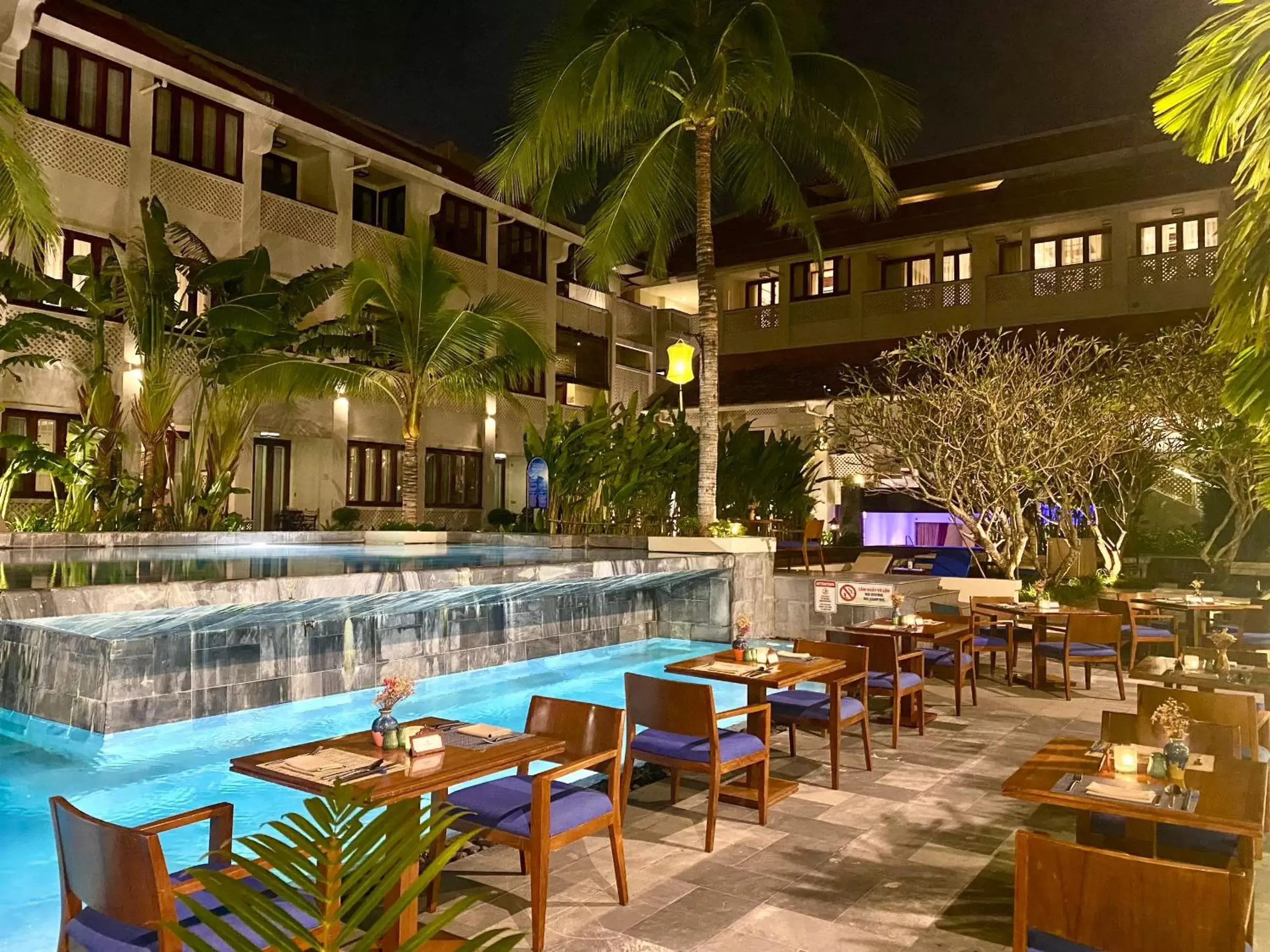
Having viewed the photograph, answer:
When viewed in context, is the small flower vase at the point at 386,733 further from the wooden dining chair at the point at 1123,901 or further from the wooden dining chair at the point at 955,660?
the wooden dining chair at the point at 955,660

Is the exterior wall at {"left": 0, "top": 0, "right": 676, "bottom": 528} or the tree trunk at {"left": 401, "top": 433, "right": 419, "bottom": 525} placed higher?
the exterior wall at {"left": 0, "top": 0, "right": 676, "bottom": 528}

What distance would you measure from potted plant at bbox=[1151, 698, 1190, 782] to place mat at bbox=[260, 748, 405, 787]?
2.89m

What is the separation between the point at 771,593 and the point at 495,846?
311 inches

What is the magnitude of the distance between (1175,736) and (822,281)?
66.1 feet

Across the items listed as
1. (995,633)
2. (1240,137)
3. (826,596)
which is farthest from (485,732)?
(826,596)

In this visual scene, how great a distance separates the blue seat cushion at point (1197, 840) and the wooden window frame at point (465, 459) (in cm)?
1966

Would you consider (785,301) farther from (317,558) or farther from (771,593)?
(317,558)

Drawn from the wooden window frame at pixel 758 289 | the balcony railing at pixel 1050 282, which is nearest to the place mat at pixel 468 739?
the balcony railing at pixel 1050 282

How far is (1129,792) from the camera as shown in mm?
3438

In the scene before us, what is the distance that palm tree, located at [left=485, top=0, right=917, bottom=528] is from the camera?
35.2 feet

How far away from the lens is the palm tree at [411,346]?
48.2ft

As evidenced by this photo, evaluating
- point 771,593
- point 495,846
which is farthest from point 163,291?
point 495,846

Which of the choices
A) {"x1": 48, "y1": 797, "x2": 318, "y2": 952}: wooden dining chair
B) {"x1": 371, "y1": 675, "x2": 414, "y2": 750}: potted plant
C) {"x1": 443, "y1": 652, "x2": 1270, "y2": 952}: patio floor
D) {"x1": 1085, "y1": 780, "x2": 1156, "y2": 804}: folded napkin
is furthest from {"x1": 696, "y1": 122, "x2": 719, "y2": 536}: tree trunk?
{"x1": 48, "y1": 797, "x2": 318, "y2": 952}: wooden dining chair

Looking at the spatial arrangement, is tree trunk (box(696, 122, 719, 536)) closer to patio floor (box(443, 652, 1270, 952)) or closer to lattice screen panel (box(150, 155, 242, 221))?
patio floor (box(443, 652, 1270, 952))
